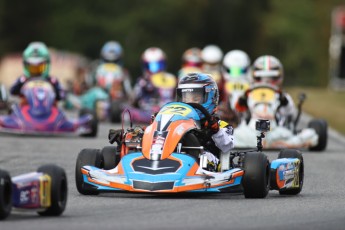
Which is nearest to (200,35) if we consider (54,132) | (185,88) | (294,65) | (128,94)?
(294,65)

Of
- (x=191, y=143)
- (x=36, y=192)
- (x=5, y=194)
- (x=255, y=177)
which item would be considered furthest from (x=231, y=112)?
(x=5, y=194)

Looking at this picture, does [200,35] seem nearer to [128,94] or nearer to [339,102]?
[339,102]

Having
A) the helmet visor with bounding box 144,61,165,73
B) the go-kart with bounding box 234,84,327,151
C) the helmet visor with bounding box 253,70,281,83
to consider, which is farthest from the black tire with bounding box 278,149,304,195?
the helmet visor with bounding box 144,61,165,73

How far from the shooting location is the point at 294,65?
3905 inches

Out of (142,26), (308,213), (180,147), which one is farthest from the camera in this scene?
(142,26)

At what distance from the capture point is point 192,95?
48.6 feet

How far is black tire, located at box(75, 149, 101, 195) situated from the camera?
45.2 ft

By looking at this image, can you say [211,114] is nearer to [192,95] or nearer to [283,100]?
[192,95]

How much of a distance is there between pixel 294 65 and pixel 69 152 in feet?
261

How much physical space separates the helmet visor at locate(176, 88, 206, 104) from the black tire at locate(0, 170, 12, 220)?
404 cm

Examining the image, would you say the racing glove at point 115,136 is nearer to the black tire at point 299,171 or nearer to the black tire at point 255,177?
the black tire at point 255,177

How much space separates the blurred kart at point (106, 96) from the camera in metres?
29.9

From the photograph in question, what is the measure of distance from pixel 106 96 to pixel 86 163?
18495 mm

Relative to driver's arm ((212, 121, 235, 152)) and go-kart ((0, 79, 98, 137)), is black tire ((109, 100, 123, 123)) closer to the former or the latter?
go-kart ((0, 79, 98, 137))
